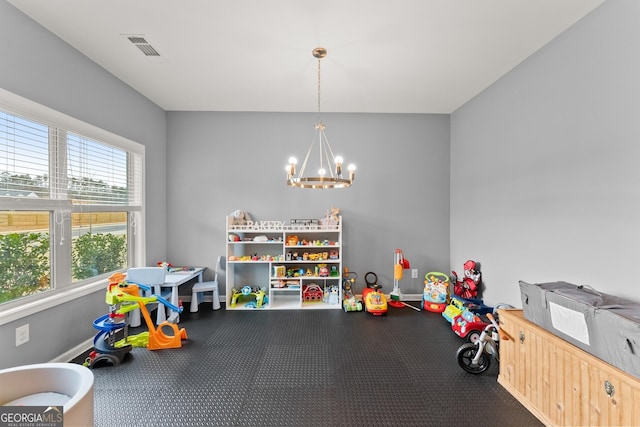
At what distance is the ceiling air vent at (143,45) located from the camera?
86.7 inches

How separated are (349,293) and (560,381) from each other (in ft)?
7.73

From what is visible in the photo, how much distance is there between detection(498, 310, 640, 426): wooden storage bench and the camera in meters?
1.26

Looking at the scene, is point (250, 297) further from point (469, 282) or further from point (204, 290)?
point (469, 282)

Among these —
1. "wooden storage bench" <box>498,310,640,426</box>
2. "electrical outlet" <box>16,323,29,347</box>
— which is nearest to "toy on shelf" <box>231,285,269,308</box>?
"electrical outlet" <box>16,323,29,347</box>

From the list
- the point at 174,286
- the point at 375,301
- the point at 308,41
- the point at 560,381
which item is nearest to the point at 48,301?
the point at 174,286

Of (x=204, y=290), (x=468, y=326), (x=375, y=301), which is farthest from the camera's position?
(x=204, y=290)

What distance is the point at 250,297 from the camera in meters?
3.78

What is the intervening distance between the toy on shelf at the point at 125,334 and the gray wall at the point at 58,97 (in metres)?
0.26

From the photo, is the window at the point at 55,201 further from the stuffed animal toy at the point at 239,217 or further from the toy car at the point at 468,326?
the toy car at the point at 468,326

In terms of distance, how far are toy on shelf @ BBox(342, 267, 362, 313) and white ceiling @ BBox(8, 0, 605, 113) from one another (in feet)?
8.04

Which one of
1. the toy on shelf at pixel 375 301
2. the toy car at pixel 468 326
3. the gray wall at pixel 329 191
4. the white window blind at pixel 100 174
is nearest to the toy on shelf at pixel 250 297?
the gray wall at pixel 329 191

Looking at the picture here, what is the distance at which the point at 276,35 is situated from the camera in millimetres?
2139

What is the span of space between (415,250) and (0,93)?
14.5ft

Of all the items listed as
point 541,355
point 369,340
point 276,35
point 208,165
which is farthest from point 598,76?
point 208,165
